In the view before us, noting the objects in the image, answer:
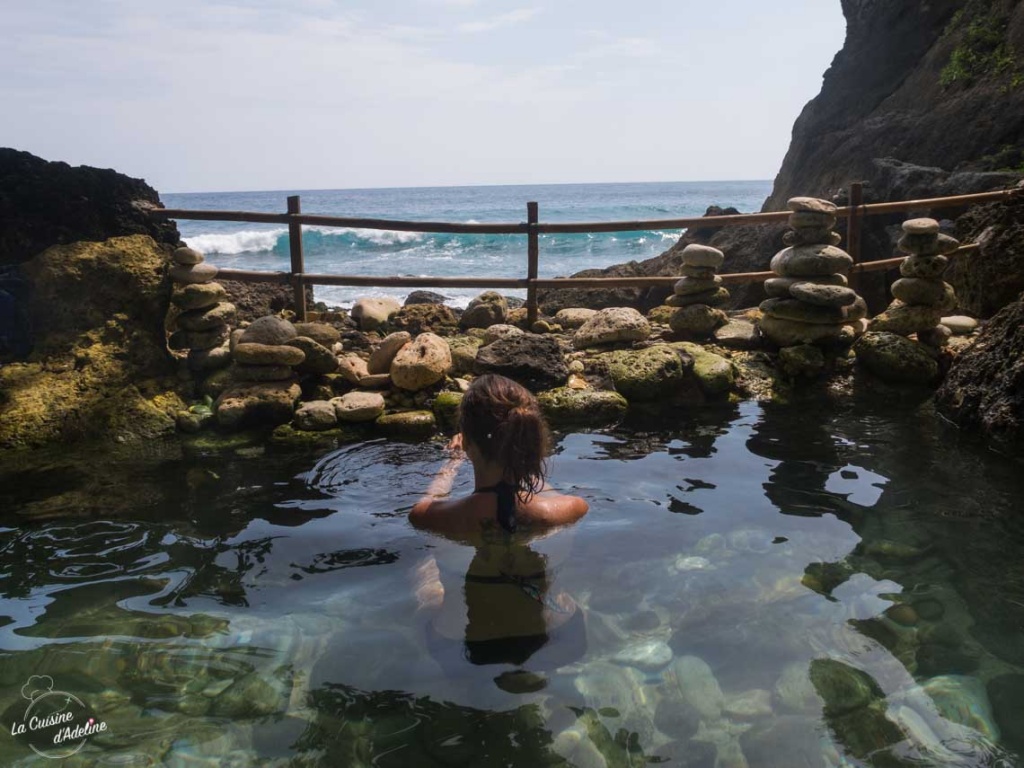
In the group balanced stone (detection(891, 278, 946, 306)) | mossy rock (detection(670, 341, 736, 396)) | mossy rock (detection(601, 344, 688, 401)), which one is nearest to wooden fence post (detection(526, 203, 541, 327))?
mossy rock (detection(601, 344, 688, 401))

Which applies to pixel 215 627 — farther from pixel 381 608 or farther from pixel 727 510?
pixel 727 510

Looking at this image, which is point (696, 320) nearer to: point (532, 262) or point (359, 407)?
point (532, 262)

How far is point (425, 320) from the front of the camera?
824 cm

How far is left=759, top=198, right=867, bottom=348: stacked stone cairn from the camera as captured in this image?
6.70m

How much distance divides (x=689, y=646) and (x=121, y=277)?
5.79 m

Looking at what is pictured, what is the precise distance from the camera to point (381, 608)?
11.0 feet

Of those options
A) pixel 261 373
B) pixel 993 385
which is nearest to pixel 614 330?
pixel 993 385

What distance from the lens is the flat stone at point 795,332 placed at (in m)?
6.79

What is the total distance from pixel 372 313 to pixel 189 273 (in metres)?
2.25

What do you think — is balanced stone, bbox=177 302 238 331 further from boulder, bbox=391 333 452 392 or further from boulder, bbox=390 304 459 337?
boulder, bbox=390 304 459 337

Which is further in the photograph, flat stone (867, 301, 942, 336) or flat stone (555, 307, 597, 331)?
flat stone (555, 307, 597, 331)

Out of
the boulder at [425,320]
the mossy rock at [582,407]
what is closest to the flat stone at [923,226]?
the mossy rock at [582,407]

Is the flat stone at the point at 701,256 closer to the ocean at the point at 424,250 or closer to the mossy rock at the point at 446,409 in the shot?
the mossy rock at the point at 446,409

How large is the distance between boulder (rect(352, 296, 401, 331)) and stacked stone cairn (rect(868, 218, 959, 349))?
202 inches
